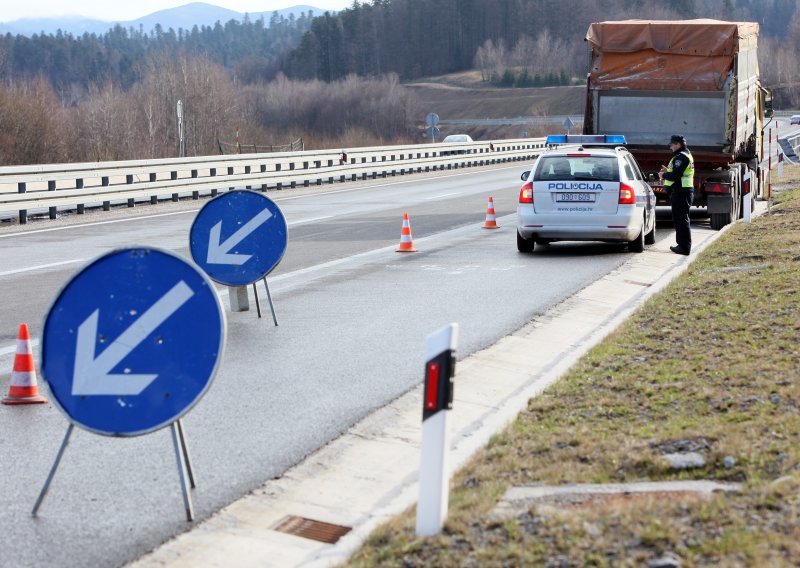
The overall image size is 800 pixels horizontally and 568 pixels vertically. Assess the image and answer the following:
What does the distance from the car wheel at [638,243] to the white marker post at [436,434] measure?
43.5 ft

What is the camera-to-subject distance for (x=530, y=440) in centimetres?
664

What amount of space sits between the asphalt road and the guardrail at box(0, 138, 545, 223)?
55.9 inches

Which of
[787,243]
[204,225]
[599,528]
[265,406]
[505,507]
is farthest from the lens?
[787,243]

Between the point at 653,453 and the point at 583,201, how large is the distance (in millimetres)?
11659

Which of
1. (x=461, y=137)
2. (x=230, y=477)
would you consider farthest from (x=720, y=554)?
(x=461, y=137)

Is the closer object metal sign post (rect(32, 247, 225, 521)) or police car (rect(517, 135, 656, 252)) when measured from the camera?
metal sign post (rect(32, 247, 225, 521))

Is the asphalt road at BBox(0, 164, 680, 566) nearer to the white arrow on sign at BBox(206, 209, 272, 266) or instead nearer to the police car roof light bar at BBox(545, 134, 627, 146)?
the white arrow on sign at BBox(206, 209, 272, 266)

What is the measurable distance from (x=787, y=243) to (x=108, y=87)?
7170cm

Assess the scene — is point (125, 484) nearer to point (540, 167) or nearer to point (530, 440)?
Answer: point (530, 440)

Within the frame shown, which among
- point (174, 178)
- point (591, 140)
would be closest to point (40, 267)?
point (591, 140)

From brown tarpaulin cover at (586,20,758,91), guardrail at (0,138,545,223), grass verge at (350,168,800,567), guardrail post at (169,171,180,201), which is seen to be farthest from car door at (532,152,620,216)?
guardrail post at (169,171,180,201)

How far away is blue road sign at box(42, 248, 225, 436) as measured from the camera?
18.4ft

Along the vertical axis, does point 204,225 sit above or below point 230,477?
above

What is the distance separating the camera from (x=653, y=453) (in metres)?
6.12
